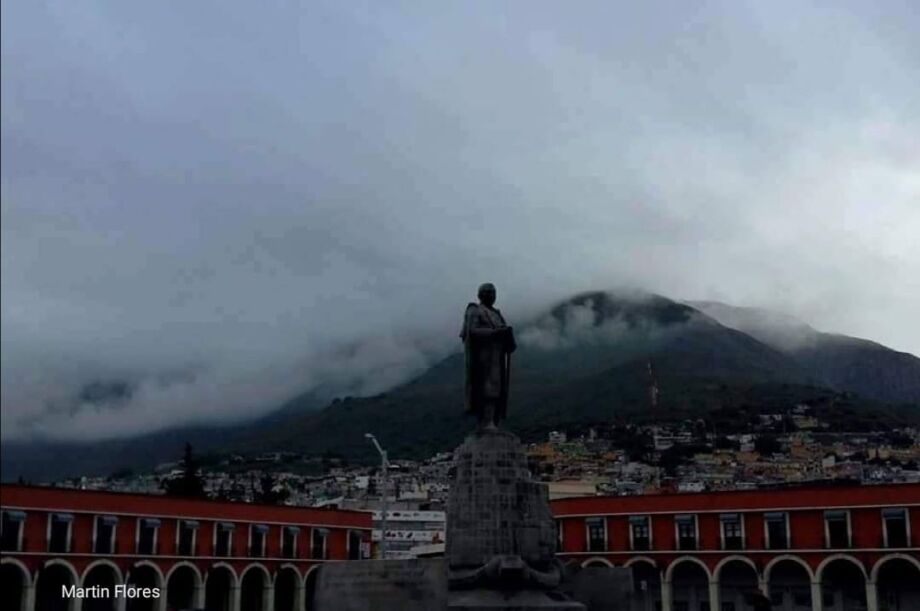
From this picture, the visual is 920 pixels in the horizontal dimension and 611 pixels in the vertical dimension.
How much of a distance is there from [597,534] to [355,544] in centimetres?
1285

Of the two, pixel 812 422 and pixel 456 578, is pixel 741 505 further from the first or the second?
pixel 812 422

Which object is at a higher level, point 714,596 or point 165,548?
point 165,548

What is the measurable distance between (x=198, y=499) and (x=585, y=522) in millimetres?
17969

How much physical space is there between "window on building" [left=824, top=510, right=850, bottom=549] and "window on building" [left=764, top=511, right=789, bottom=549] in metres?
1.75

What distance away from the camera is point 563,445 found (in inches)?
4070

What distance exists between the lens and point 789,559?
144 ft

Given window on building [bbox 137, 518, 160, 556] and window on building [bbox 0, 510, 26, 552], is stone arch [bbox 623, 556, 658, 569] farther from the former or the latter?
window on building [bbox 0, 510, 26, 552]

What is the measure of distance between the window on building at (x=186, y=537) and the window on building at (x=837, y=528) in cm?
2731

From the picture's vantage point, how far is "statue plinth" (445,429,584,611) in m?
15.8

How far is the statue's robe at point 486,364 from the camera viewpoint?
1738 centimetres

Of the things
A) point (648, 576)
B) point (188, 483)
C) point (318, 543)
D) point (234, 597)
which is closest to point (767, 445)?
point (648, 576)

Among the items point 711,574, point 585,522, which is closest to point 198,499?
point 585,522

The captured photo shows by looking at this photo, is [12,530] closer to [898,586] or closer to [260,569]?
[260,569]

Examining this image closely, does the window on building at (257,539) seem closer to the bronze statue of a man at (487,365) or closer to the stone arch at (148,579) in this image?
the stone arch at (148,579)
